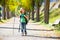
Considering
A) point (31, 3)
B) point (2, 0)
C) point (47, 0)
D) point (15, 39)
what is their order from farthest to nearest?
1. point (31, 3)
2. point (2, 0)
3. point (47, 0)
4. point (15, 39)

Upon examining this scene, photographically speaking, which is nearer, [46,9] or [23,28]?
[23,28]

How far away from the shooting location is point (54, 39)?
46.4ft

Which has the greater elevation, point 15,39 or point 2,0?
point 2,0

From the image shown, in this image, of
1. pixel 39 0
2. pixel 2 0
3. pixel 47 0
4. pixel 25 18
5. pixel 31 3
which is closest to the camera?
pixel 25 18

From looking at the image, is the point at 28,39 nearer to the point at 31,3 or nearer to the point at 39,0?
the point at 39,0

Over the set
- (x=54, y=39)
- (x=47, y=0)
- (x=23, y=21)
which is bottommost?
(x=54, y=39)

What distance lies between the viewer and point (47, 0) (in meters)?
32.4

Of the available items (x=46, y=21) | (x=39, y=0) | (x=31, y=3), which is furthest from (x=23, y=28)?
(x=31, y=3)

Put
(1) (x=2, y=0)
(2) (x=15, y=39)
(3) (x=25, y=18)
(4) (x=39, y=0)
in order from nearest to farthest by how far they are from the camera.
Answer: (2) (x=15, y=39)
(3) (x=25, y=18)
(4) (x=39, y=0)
(1) (x=2, y=0)

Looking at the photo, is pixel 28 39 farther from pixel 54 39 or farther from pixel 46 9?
pixel 46 9

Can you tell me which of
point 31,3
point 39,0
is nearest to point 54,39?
point 39,0

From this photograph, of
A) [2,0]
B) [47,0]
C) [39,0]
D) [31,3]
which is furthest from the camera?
[31,3]

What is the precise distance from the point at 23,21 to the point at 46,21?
54.7 feet

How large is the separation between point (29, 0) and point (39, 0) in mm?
9749
